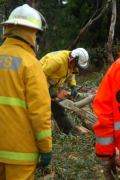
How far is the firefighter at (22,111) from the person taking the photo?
362 centimetres

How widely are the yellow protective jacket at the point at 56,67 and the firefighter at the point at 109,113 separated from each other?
4.93m

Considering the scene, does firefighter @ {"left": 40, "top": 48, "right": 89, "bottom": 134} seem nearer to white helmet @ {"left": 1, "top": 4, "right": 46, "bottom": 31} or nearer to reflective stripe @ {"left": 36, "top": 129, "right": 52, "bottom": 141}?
white helmet @ {"left": 1, "top": 4, "right": 46, "bottom": 31}

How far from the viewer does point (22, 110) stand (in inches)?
144

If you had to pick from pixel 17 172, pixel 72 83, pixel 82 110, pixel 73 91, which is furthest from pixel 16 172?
pixel 73 91

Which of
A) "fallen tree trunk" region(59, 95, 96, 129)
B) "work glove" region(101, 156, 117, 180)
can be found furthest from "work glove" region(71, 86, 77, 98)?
"work glove" region(101, 156, 117, 180)

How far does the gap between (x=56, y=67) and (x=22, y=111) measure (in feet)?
15.4

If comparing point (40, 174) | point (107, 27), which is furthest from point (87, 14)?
point (40, 174)

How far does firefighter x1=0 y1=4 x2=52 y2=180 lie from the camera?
142 inches

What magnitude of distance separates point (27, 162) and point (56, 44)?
17636 millimetres

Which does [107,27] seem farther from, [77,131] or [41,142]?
[41,142]

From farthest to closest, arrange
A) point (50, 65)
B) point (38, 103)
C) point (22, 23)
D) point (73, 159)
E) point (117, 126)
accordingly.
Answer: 1. point (50, 65)
2. point (73, 159)
3. point (22, 23)
4. point (38, 103)
5. point (117, 126)

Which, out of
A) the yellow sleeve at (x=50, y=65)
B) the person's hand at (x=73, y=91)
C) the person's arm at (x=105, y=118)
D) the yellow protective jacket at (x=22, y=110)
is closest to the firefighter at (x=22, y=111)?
the yellow protective jacket at (x=22, y=110)

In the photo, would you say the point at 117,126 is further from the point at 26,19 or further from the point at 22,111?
the point at 26,19

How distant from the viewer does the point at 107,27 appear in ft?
63.8
